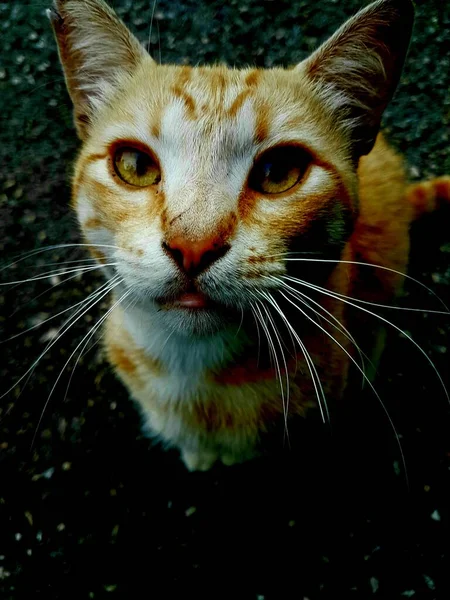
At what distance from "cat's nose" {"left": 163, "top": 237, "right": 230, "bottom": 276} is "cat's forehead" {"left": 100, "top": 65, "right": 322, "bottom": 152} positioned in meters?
0.22

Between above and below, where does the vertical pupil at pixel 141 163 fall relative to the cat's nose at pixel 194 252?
above

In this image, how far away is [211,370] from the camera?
4.15ft

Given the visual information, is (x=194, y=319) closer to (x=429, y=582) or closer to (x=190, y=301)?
(x=190, y=301)

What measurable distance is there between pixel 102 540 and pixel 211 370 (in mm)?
784

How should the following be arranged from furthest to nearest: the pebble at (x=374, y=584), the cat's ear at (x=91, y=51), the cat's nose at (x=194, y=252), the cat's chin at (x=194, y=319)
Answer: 1. the pebble at (x=374, y=584)
2. the cat's ear at (x=91, y=51)
3. the cat's chin at (x=194, y=319)
4. the cat's nose at (x=194, y=252)

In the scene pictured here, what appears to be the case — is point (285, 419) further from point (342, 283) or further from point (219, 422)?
point (342, 283)

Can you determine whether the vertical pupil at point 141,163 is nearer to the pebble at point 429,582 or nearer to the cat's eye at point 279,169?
the cat's eye at point 279,169

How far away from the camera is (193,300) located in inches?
Answer: 37.9

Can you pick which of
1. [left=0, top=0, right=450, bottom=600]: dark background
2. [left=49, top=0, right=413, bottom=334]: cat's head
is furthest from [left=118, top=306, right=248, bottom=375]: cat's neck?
[left=0, top=0, right=450, bottom=600]: dark background

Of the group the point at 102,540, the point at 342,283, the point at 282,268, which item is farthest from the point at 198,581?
the point at 282,268

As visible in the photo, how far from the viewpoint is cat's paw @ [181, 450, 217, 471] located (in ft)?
5.32

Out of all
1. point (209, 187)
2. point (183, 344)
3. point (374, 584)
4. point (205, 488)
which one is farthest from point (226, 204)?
point (374, 584)

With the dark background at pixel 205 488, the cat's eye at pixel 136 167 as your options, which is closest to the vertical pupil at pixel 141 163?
the cat's eye at pixel 136 167

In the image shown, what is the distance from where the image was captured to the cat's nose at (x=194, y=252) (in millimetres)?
873
